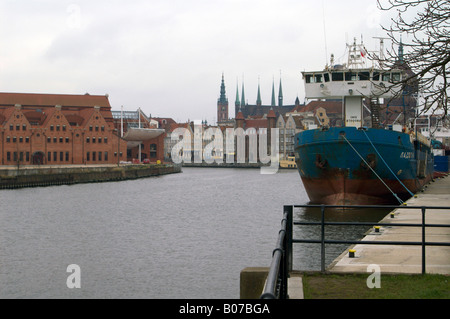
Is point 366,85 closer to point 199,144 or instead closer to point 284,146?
point 284,146

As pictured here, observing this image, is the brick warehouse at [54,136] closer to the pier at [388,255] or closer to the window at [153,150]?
the window at [153,150]

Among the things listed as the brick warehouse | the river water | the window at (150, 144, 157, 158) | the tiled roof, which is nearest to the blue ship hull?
the river water

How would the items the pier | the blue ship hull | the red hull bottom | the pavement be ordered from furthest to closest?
1. the red hull bottom
2. the blue ship hull
3. the pavement
4. the pier

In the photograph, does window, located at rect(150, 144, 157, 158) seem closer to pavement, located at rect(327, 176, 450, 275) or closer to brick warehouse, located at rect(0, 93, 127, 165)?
brick warehouse, located at rect(0, 93, 127, 165)

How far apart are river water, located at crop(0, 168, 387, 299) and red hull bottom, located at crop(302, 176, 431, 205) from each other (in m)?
0.91

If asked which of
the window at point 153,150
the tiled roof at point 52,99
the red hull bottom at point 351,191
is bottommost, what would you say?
the red hull bottom at point 351,191

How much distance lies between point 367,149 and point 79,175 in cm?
5114

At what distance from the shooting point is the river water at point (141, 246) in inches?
693

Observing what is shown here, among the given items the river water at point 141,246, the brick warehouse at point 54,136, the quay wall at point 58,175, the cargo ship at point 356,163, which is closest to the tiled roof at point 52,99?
the brick warehouse at point 54,136

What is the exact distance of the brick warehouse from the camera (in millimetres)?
93625

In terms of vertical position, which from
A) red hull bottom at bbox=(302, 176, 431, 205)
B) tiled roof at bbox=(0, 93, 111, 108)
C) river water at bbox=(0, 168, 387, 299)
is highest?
tiled roof at bbox=(0, 93, 111, 108)

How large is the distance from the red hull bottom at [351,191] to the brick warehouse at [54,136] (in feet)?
214

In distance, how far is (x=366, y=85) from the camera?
130ft

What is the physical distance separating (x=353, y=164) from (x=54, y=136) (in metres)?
73.9
